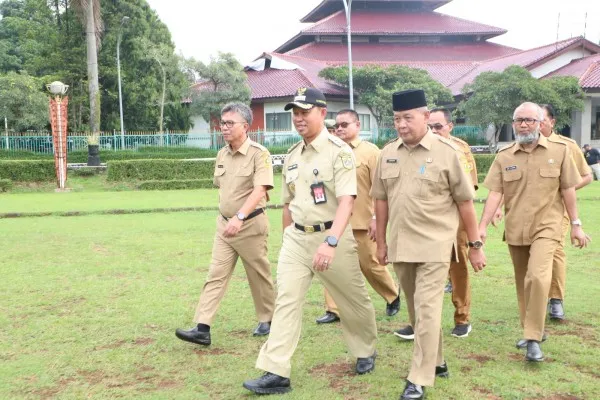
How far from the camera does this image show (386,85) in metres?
32.7

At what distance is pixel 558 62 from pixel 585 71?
3.59 meters

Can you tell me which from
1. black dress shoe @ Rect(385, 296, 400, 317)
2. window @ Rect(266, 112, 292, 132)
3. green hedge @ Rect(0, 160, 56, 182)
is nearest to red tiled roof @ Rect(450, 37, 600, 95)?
window @ Rect(266, 112, 292, 132)

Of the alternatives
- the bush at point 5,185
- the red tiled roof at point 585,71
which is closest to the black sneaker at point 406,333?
the bush at point 5,185

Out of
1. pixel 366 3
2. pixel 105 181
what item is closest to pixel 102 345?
pixel 105 181

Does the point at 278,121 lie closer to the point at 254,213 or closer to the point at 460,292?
the point at 254,213

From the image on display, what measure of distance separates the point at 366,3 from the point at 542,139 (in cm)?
4100

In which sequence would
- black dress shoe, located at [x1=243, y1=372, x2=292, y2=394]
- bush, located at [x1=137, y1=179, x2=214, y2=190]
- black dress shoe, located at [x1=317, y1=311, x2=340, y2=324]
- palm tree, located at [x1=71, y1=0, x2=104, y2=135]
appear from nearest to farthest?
1. black dress shoe, located at [x1=243, y1=372, x2=292, y2=394]
2. black dress shoe, located at [x1=317, y1=311, x2=340, y2=324]
3. bush, located at [x1=137, y1=179, x2=214, y2=190]
4. palm tree, located at [x1=71, y1=0, x2=104, y2=135]

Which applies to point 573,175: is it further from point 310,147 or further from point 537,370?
point 310,147

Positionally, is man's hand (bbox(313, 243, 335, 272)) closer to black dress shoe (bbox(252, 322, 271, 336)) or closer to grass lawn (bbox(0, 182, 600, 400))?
grass lawn (bbox(0, 182, 600, 400))

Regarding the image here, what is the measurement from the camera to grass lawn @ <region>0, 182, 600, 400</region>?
421 centimetres

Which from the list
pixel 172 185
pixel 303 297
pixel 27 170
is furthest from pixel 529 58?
pixel 303 297

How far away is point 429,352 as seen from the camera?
3.95 metres

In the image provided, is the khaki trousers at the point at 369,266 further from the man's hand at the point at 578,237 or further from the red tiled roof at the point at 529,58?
the red tiled roof at the point at 529,58

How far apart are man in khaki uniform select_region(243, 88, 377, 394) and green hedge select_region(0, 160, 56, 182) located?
22.1 m
